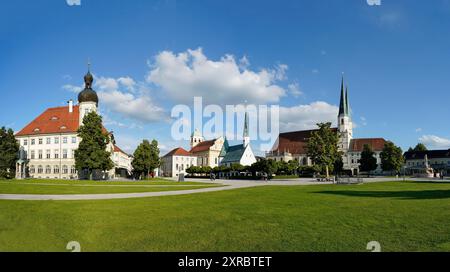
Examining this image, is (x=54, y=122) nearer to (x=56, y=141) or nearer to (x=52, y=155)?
(x=56, y=141)

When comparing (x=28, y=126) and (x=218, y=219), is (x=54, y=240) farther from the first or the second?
(x=28, y=126)

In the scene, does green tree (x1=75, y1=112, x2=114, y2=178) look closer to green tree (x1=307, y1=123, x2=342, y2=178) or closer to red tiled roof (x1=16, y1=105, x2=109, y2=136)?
red tiled roof (x1=16, y1=105, x2=109, y2=136)

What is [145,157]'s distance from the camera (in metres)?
65.2

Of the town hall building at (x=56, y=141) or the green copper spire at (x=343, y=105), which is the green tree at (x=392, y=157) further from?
the town hall building at (x=56, y=141)

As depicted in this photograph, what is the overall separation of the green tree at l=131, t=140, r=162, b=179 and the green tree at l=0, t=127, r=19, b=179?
20.9m

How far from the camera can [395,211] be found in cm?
1241

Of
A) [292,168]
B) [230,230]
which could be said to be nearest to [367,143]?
[292,168]

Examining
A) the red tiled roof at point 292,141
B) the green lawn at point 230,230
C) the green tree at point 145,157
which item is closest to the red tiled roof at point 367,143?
the red tiled roof at point 292,141

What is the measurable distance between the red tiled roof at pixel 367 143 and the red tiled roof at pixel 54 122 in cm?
9258

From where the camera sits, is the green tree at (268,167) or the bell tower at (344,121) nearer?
the green tree at (268,167)

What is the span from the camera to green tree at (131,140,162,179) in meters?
64.8

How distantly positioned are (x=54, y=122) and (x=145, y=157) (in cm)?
2130

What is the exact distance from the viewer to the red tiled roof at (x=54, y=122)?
66.9m
